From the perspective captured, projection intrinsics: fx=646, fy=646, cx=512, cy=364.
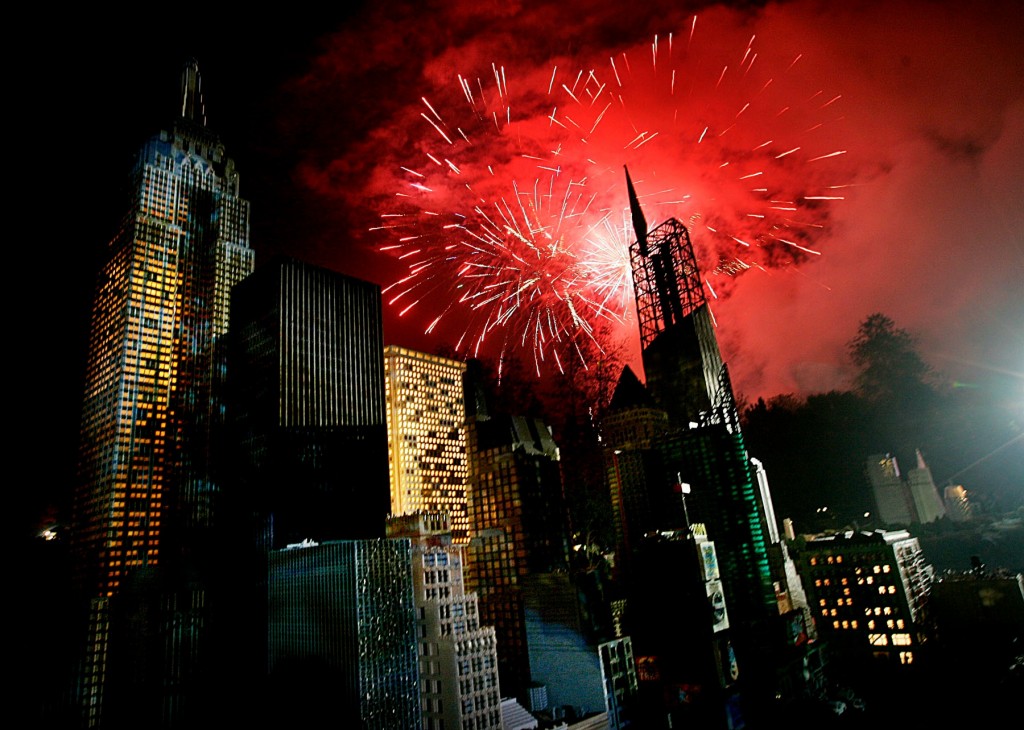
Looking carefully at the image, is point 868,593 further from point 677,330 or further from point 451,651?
point 451,651

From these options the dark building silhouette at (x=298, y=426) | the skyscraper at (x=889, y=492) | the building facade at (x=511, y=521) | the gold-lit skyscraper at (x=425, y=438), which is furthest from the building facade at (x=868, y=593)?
the dark building silhouette at (x=298, y=426)

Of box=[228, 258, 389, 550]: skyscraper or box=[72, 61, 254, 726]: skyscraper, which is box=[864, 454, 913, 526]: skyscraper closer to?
box=[228, 258, 389, 550]: skyscraper

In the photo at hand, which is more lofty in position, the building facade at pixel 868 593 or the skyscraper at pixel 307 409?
the skyscraper at pixel 307 409

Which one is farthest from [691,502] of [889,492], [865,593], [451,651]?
[451,651]

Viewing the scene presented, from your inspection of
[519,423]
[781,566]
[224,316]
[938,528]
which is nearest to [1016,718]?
[781,566]

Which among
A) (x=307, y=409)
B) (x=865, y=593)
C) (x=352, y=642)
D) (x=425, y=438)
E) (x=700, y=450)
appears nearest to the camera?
(x=352, y=642)

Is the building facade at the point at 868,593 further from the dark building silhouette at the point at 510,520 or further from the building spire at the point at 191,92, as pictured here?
the building spire at the point at 191,92
